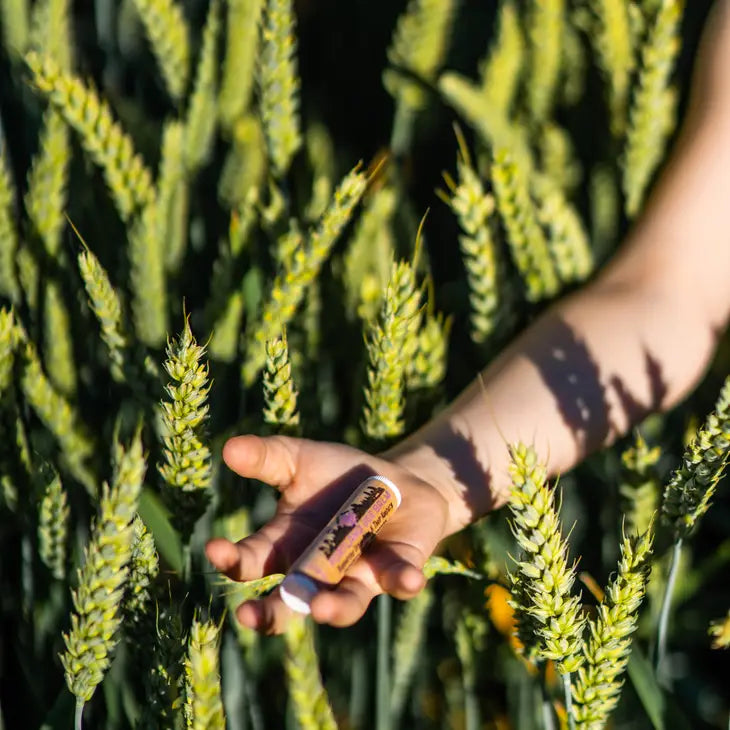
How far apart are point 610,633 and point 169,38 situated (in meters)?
0.50

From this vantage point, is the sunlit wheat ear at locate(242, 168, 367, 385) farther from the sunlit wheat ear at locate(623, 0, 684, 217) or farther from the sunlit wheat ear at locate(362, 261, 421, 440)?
the sunlit wheat ear at locate(623, 0, 684, 217)

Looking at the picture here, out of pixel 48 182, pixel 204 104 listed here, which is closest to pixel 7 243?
pixel 48 182

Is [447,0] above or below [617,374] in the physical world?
above

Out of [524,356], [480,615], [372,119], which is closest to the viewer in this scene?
[480,615]

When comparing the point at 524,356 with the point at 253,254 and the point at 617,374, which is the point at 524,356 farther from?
the point at 253,254

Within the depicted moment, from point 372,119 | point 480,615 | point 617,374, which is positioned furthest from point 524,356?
point 372,119

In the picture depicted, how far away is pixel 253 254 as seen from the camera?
63 centimetres

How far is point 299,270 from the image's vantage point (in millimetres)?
531

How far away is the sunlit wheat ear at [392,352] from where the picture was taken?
0.48 m

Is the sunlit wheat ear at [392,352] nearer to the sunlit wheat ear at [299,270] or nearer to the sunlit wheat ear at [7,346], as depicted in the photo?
the sunlit wheat ear at [299,270]

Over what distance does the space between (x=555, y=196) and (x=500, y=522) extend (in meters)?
0.24

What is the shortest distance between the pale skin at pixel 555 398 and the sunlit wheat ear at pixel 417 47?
0.68 ft

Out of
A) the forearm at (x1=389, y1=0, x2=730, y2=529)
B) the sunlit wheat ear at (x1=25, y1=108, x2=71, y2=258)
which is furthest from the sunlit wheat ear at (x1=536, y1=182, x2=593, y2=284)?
the sunlit wheat ear at (x1=25, y1=108, x2=71, y2=258)

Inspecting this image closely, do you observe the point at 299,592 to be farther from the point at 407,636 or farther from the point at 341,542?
the point at 407,636
